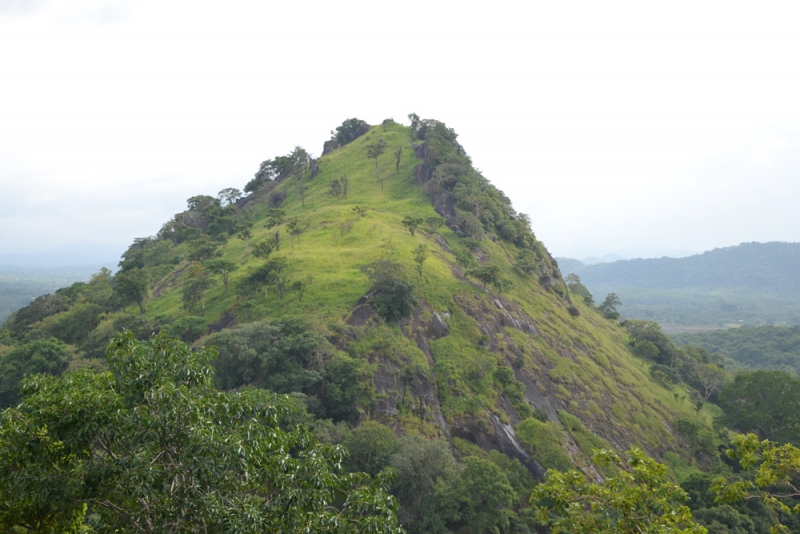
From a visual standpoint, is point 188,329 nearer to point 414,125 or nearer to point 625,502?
point 625,502

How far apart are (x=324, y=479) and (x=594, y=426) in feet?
151

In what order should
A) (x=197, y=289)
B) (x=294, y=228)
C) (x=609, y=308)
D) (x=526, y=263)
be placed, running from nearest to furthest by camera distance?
(x=197, y=289) → (x=294, y=228) → (x=526, y=263) → (x=609, y=308)

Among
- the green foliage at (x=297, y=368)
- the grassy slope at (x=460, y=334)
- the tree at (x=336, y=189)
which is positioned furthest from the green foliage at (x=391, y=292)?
the tree at (x=336, y=189)

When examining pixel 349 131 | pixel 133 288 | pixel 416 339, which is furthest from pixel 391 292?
pixel 349 131

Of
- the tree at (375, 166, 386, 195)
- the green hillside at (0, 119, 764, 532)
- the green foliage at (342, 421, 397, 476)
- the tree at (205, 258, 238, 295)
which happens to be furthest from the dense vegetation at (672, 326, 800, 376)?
the tree at (205, 258, 238, 295)

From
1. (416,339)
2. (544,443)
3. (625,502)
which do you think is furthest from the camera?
(416,339)

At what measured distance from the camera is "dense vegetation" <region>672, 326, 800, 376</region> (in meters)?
136

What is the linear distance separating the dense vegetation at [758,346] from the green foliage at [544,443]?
12548 centimetres

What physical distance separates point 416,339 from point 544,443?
52.3 feet

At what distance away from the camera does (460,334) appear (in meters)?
49.9

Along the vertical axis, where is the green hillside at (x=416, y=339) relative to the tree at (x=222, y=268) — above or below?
below

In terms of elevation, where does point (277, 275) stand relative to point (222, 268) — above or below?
below

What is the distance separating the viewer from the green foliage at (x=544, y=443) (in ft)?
123

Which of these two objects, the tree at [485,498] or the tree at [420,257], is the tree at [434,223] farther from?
the tree at [485,498]
